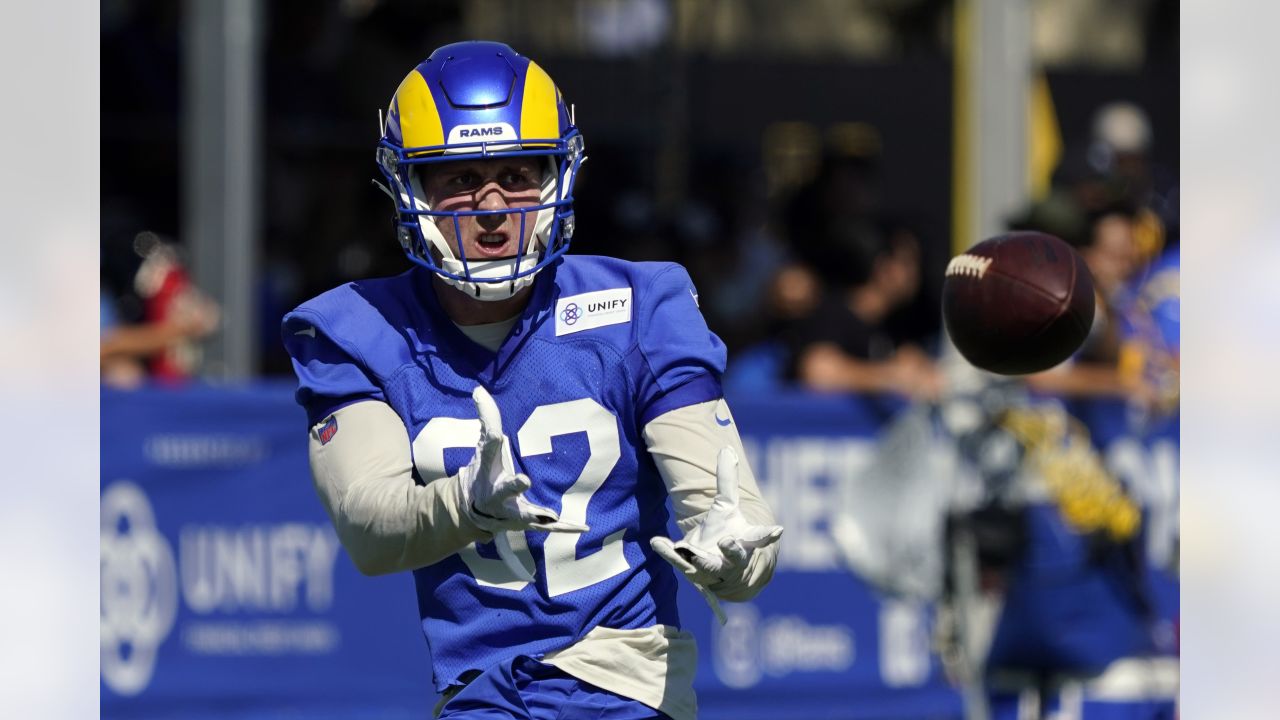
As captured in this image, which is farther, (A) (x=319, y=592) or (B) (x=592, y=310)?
(A) (x=319, y=592)

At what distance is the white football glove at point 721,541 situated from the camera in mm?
2723

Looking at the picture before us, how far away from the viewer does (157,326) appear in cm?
782

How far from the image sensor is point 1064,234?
23.3ft

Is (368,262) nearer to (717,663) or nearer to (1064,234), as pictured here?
(717,663)

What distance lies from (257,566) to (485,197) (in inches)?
159

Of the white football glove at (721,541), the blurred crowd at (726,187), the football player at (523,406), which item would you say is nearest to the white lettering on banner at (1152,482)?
the blurred crowd at (726,187)

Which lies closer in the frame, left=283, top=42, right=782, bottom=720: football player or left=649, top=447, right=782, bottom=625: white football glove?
left=649, top=447, right=782, bottom=625: white football glove

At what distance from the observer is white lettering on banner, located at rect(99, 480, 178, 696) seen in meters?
6.77

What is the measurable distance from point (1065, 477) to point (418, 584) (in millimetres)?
4126

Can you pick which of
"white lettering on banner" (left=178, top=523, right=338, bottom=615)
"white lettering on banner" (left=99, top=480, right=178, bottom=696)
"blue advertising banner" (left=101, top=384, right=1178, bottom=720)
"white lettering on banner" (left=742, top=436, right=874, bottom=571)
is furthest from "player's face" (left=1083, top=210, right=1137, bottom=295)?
"white lettering on banner" (left=99, top=480, right=178, bottom=696)

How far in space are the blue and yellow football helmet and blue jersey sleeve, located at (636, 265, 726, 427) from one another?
196 mm

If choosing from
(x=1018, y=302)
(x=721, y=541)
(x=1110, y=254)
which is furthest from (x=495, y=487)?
(x=1110, y=254)

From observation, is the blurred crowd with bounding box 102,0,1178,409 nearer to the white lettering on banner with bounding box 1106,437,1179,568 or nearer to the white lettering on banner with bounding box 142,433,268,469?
the white lettering on banner with bounding box 1106,437,1179,568

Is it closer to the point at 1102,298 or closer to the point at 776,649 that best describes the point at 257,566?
the point at 776,649
